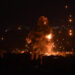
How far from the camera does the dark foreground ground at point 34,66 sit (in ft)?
38.8

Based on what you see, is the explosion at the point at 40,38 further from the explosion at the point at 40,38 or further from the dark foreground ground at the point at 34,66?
the dark foreground ground at the point at 34,66

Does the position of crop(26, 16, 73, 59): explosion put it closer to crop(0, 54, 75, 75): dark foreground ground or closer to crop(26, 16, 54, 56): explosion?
crop(26, 16, 54, 56): explosion

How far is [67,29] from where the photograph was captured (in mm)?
28984

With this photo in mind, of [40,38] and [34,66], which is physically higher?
[40,38]

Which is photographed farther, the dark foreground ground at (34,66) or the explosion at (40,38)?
the explosion at (40,38)

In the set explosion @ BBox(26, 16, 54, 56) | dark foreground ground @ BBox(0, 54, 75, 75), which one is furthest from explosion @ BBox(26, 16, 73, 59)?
dark foreground ground @ BBox(0, 54, 75, 75)

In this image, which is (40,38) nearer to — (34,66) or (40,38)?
(40,38)

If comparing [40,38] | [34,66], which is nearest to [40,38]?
[40,38]

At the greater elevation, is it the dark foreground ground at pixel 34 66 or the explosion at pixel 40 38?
the explosion at pixel 40 38

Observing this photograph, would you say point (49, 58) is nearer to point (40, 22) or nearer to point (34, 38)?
point (34, 38)

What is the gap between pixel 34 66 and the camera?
13.2 m

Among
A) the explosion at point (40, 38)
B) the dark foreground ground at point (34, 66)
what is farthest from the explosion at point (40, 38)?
the dark foreground ground at point (34, 66)

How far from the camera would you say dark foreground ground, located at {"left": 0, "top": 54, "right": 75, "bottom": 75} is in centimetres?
1183

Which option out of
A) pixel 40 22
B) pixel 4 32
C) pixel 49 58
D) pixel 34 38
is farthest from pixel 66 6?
pixel 49 58
